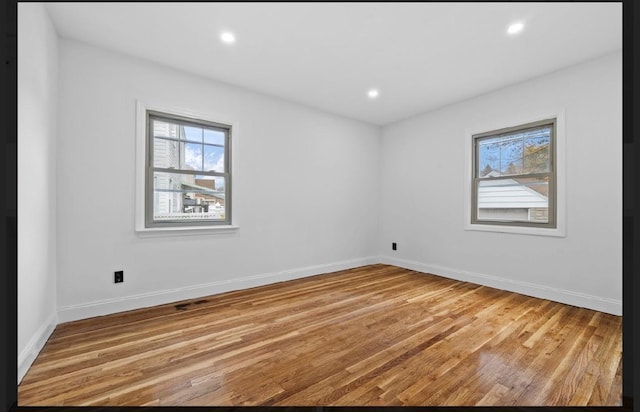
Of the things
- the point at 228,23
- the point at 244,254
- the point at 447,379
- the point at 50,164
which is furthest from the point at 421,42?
the point at 50,164

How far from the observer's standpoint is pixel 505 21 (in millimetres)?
2373

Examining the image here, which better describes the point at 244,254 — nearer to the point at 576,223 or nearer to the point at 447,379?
the point at 447,379

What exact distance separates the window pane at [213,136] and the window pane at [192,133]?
74mm

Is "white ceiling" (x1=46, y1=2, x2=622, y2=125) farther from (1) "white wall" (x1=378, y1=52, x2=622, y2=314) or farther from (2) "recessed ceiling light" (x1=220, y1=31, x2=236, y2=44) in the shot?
(1) "white wall" (x1=378, y1=52, x2=622, y2=314)

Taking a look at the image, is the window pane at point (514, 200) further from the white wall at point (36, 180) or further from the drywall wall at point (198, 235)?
the white wall at point (36, 180)

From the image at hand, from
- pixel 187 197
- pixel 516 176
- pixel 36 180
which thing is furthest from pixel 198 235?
pixel 516 176

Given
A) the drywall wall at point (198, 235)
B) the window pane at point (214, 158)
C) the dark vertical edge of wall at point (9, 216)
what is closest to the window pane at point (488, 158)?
the drywall wall at point (198, 235)

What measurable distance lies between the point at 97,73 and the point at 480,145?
15.9 feet

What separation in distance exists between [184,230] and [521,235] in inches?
166

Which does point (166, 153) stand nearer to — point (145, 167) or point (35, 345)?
point (145, 167)

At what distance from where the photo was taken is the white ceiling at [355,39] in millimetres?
2254

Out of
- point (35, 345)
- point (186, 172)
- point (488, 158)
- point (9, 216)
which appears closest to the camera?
point (9, 216)

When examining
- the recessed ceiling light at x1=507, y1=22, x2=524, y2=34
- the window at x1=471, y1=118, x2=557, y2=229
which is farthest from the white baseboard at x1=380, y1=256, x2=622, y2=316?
the recessed ceiling light at x1=507, y1=22, x2=524, y2=34

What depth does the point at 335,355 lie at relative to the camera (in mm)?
2012
